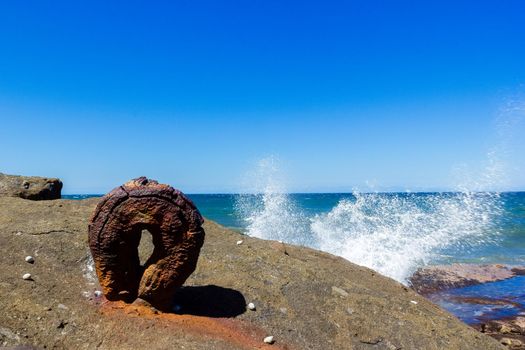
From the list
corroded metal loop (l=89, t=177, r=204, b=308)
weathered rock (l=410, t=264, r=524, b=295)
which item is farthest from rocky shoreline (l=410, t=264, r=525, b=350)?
corroded metal loop (l=89, t=177, r=204, b=308)

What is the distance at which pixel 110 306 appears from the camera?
18.0 ft

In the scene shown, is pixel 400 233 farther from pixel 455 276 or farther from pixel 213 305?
pixel 213 305

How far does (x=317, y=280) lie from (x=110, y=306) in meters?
3.56

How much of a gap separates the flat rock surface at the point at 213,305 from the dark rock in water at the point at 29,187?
55.7 inches

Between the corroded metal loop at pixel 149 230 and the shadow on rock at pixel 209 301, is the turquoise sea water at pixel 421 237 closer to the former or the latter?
the shadow on rock at pixel 209 301

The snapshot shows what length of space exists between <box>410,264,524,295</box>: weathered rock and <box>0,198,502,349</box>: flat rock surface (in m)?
6.94

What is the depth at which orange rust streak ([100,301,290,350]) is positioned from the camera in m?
5.32

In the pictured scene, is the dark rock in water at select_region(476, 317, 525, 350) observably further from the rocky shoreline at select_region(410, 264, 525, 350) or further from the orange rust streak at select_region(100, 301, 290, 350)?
the orange rust streak at select_region(100, 301, 290, 350)

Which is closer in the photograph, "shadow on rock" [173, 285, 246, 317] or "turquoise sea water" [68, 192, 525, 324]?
"shadow on rock" [173, 285, 246, 317]

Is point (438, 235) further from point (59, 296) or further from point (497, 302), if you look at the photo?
point (59, 296)

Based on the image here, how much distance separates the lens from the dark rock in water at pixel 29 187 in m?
10.2

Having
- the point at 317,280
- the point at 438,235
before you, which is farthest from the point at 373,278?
the point at 438,235

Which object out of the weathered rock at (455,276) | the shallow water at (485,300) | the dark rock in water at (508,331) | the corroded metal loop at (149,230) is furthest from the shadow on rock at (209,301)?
the weathered rock at (455,276)

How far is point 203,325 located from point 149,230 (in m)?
1.38
